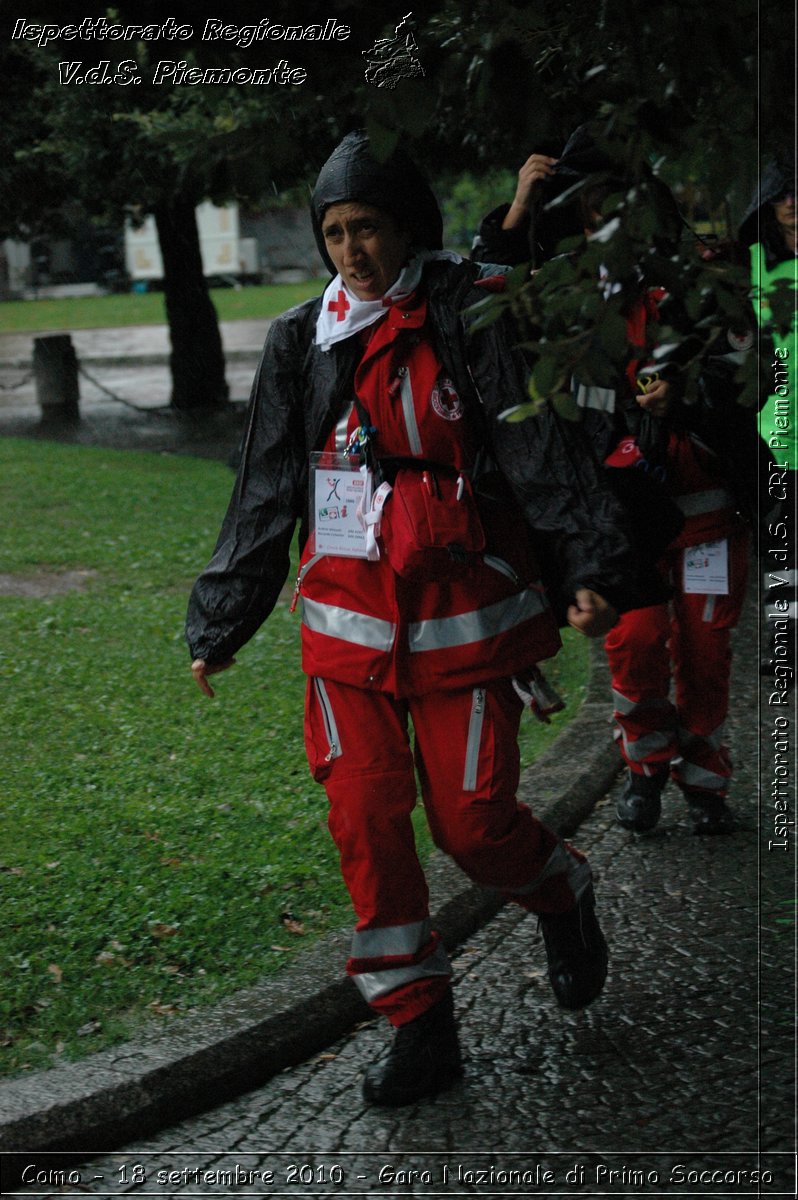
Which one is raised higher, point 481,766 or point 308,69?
point 308,69

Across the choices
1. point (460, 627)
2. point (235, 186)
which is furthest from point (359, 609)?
point (235, 186)

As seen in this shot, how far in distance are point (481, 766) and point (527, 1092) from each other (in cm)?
74

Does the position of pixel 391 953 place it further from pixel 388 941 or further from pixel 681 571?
pixel 681 571

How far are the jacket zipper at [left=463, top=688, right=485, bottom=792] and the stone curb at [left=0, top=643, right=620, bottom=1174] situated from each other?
0.80 m

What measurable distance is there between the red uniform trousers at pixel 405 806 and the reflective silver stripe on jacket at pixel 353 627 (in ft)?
0.39

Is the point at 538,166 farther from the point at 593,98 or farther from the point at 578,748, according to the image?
the point at 578,748

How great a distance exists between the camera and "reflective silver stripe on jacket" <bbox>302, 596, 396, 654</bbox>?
11.5ft

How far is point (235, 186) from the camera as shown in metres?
2.88

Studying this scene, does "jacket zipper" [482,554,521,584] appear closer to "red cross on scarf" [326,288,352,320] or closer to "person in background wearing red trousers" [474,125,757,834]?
"red cross on scarf" [326,288,352,320]

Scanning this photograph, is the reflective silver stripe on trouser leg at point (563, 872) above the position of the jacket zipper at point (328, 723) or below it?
below

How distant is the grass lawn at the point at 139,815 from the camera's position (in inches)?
157

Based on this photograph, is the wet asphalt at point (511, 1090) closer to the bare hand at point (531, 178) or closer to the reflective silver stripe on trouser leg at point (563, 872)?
the reflective silver stripe on trouser leg at point (563, 872)

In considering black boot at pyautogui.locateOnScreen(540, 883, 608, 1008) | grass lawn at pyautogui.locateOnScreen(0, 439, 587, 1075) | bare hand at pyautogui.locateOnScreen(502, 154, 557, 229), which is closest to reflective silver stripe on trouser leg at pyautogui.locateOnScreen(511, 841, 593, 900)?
black boot at pyautogui.locateOnScreen(540, 883, 608, 1008)

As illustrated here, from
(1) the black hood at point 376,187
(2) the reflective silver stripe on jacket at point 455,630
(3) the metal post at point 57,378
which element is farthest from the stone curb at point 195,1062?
(3) the metal post at point 57,378
